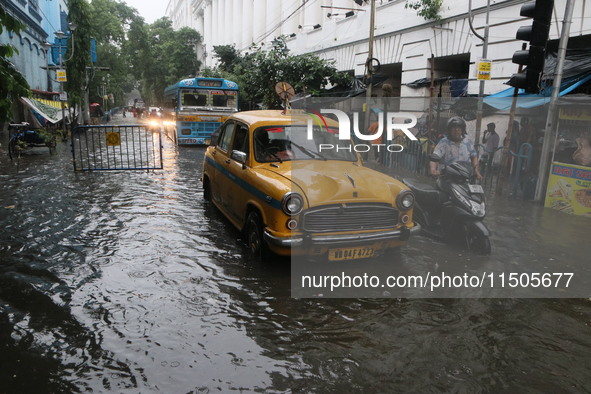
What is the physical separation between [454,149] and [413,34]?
14370mm

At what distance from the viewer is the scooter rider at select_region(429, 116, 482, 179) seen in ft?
18.6

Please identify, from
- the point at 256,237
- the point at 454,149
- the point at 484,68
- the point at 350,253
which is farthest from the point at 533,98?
the point at 256,237

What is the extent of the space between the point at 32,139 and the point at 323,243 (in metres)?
14.8

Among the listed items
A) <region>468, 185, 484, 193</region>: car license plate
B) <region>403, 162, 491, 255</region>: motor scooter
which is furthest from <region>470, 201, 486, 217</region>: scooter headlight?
<region>468, 185, 484, 193</region>: car license plate

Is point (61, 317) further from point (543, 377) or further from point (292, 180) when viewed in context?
point (543, 377)

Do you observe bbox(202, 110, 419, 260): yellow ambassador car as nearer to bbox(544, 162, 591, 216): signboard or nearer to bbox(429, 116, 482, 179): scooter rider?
bbox(429, 116, 482, 179): scooter rider

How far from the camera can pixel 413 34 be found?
18.4 metres

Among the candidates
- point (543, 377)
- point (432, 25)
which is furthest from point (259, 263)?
point (432, 25)

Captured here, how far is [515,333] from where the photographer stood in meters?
4.06

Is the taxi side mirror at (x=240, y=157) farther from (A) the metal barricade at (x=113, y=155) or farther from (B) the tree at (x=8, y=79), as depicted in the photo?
(A) the metal barricade at (x=113, y=155)

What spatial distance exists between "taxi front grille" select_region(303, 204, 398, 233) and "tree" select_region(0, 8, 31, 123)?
3.14m

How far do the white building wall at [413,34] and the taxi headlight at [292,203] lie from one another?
10.8 meters

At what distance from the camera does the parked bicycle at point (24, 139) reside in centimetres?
1511

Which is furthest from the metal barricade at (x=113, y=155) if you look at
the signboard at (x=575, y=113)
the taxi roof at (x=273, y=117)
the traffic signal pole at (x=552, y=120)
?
the signboard at (x=575, y=113)
